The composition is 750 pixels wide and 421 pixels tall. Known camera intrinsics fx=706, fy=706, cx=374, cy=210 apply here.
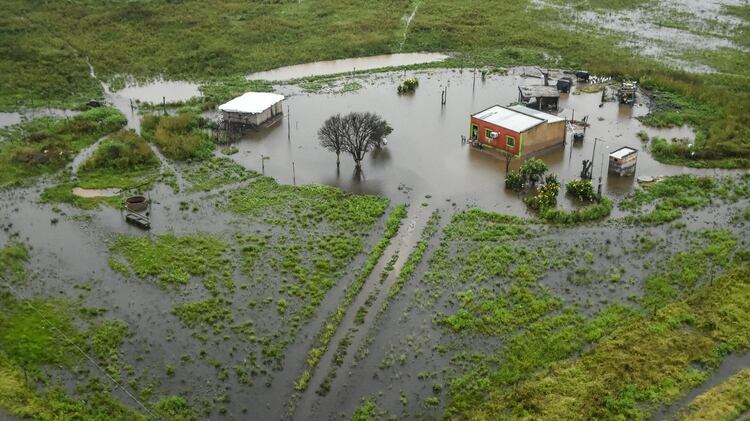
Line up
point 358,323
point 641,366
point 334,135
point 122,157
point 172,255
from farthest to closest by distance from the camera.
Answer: point 122,157 < point 334,135 < point 172,255 < point 358,323 < point 641,366

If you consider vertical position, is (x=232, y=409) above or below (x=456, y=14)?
below

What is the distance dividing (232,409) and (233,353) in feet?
7.77

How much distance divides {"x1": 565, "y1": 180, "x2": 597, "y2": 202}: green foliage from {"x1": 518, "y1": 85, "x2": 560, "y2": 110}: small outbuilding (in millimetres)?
10702

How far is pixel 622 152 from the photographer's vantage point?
32906mm

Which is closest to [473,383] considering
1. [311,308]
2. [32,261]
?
[311,308]

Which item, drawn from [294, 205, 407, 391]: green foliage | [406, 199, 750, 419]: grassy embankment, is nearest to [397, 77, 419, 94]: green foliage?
[294, 205, 407, 391]: green foliage

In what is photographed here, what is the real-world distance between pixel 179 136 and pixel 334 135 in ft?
27.9

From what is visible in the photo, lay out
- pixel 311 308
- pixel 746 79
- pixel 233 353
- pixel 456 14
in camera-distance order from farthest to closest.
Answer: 1. pixel 456 14
2. pixel 746 79
3. pixel 311 308
4. pixel 233 353

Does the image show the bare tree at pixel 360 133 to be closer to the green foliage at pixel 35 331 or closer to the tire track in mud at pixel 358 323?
the tire track in mud at pixel 358 323

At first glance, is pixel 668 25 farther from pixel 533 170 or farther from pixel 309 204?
pixel 309 204

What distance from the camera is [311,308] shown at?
2398 cm

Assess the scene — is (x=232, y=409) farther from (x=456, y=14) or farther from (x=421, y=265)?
(x=456, y=14)

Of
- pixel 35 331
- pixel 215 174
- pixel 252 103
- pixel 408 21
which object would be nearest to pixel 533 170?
pixel 215 174

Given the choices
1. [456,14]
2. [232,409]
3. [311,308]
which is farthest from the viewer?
[456,14]
